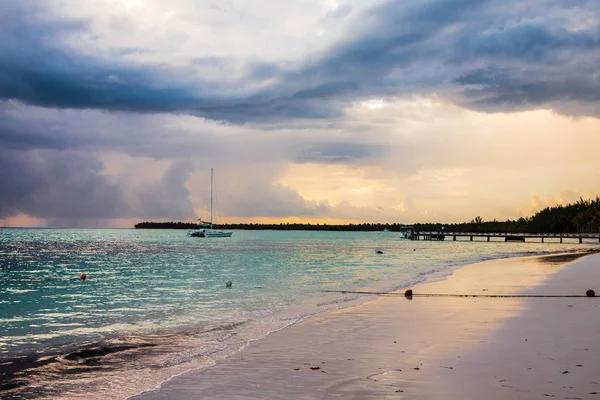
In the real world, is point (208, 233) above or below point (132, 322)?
above

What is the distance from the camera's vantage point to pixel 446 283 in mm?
33188

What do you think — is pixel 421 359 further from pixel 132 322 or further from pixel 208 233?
pixel 208 233

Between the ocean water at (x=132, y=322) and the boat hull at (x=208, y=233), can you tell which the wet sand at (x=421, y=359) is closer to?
the ocean water at (x=132, y=322)

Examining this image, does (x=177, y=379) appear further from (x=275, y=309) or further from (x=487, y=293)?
(x=487, y=293)

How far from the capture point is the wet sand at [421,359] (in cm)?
979

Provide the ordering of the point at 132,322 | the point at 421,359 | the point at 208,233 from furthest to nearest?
1. the point at 208,233
2. the point at 132,322
3. the point at 421,359

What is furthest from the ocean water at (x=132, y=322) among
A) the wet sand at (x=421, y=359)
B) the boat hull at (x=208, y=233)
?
the boat hull at (x=208, y=233)

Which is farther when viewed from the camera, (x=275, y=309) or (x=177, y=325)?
(x=275, y=309)

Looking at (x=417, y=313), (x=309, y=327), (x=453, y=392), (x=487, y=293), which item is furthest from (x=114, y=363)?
(x=487, y=293)

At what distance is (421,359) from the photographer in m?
12.3

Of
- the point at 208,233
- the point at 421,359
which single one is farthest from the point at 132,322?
the point at 208,233

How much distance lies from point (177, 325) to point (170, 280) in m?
22.5

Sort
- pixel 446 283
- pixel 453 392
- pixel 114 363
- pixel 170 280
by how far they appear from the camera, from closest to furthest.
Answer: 1. pixel 453 392
2. pixel 114 363
3. pixel 446 283
4. pixel 170 280

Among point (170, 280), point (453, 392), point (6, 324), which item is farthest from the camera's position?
point (170, 280)
